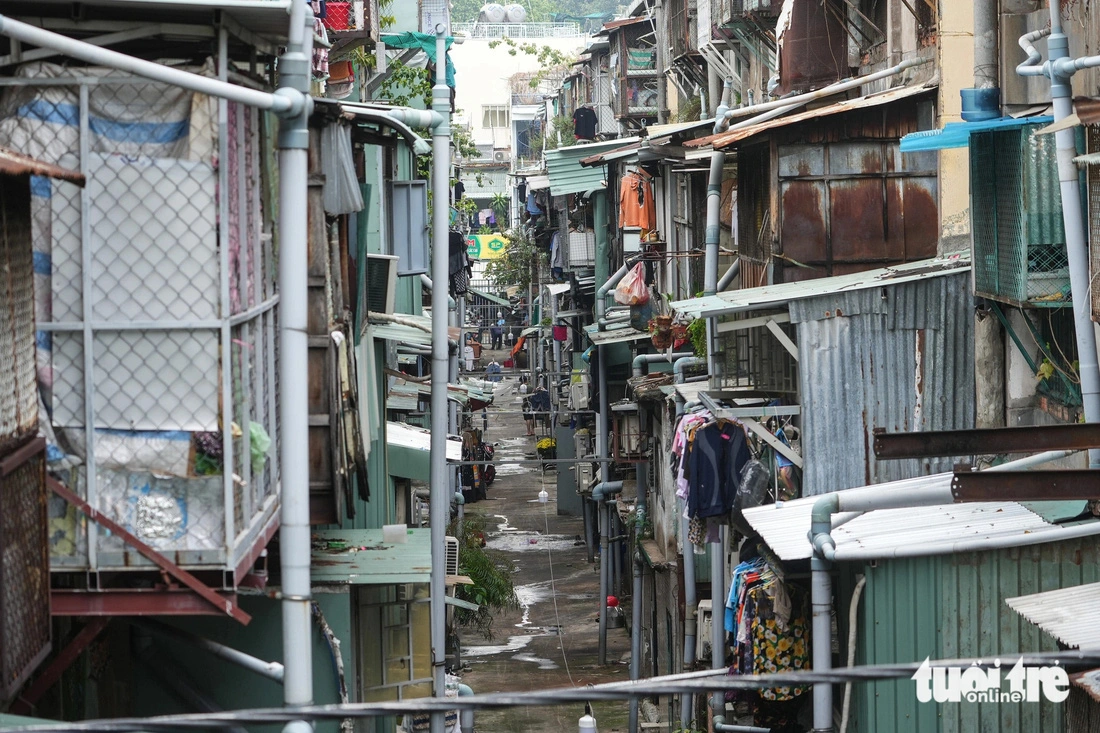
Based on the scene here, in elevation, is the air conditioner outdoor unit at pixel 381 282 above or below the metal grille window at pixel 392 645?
above

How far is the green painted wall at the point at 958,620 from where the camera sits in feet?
33.3

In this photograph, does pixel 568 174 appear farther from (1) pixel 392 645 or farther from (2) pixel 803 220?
(1) pixel 392 645

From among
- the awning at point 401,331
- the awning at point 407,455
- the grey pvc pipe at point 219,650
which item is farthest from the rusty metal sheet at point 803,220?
the grey pvc pipe at point 219,650

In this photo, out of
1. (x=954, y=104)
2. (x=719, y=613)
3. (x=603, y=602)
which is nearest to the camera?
(x=954, y=104)

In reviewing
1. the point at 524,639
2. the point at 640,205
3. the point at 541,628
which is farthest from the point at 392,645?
the point at 541,628

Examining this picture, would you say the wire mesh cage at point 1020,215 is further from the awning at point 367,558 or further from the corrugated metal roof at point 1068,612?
the awning at point 367,558

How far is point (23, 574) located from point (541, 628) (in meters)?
24.9

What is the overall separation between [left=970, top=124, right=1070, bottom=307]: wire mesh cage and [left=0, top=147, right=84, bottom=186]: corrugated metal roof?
751 cm

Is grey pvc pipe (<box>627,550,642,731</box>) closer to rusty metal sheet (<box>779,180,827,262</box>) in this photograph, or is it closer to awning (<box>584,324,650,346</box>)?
awning (<box>584,324,650,346</box>)

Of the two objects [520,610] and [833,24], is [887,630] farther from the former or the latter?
[520,610]

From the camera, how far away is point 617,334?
2834 centimetres

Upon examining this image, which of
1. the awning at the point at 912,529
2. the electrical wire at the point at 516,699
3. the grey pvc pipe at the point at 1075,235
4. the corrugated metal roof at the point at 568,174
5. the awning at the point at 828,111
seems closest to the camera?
the electrical wire at the point at 516,699

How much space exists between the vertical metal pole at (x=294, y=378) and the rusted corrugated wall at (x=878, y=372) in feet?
28.1

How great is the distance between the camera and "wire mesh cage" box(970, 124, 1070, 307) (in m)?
11.1
